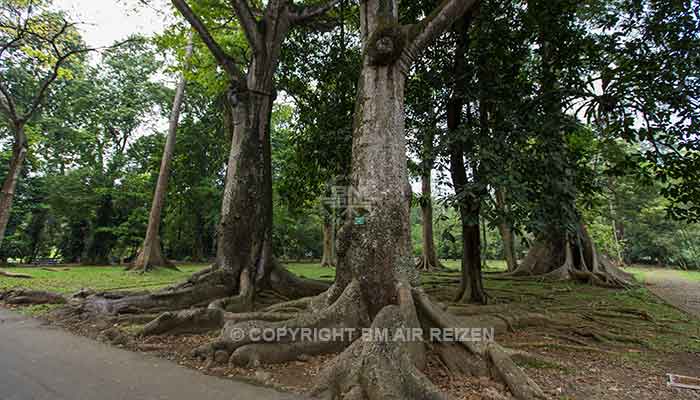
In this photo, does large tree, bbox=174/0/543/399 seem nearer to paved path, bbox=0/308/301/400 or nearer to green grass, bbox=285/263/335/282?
paved path, bbox=0/308/301/400

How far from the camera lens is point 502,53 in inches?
213

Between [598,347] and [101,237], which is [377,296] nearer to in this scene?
[598,347]

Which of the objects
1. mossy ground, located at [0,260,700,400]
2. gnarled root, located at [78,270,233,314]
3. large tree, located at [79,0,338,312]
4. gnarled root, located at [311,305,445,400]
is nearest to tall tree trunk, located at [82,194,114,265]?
mossy ground, located at [0,260,700,400]

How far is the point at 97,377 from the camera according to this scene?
292 cm

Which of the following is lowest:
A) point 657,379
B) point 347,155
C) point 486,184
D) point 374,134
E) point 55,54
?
point 657,379

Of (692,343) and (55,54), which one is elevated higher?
(55,54)

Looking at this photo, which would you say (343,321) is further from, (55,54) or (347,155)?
(55,54)

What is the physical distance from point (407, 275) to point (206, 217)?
19.3 meters

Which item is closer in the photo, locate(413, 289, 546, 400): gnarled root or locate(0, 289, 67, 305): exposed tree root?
locate(413, 289, 546, 400): gnarled root

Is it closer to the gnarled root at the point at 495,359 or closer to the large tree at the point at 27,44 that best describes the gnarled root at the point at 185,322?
the gnarled root at the point at 495,359

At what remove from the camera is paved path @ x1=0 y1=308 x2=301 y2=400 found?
2.60 meters

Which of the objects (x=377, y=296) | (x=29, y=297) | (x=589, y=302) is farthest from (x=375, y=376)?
(x=29, y=297)

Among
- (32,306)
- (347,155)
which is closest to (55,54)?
(32,306)

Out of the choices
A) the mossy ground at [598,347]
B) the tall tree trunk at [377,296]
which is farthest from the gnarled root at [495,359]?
the mossy ground at [598,347]
